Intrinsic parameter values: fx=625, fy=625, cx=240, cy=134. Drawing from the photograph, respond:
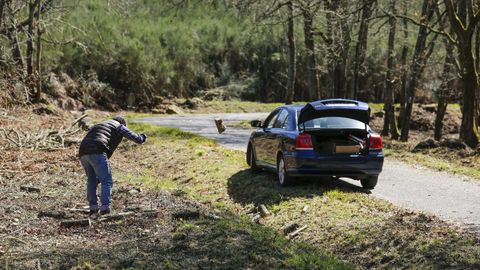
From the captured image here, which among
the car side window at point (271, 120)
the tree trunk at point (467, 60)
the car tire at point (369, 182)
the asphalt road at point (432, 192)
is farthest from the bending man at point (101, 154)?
the tree trunk at point (467, 60)

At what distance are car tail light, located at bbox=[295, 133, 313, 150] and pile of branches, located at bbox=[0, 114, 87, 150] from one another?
910 centimetres

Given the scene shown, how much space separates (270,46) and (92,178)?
42.1 meters

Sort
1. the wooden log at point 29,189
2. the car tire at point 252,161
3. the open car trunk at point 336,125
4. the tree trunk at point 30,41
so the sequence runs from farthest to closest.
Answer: the tree trunk at point 30,41 → the car tire at point 252,161 → the wooden log at point 29,189 → the open car trunk at point 336,125

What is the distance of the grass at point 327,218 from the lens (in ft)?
26.0

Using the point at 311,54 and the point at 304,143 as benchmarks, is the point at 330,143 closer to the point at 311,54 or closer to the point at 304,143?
the point at 304,143

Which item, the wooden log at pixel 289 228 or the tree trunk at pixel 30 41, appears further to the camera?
the tree trunk at pixel 30 41

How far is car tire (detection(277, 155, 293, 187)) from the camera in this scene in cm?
1225

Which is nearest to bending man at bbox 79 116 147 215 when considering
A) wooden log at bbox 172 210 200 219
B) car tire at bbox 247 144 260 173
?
wooden log at bbox 172 210 200 219

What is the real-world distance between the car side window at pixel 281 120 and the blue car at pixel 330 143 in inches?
13.5

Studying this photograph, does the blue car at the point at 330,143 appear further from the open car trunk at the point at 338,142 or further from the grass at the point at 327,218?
the grass at the point at 327,218

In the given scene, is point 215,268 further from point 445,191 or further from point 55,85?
point 55,85

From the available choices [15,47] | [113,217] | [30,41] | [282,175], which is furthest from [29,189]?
[30,41]

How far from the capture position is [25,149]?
17.5m

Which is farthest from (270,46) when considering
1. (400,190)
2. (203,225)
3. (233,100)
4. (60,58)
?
(203,225)
